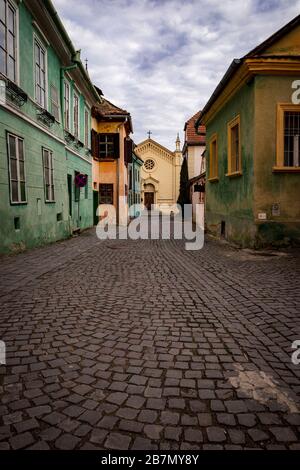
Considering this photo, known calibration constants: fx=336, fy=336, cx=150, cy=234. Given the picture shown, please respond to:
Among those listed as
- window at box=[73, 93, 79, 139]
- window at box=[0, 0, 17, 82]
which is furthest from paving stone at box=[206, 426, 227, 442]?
window at box=[73, 93, 79, 139]

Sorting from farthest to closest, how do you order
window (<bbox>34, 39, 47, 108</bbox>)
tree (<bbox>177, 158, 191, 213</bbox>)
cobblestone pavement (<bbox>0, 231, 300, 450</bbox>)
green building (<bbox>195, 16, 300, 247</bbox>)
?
tree (<bbox>177, 158, 191, 213</bbox>) → window (<bbox>34, 39, 47, 108</bbox>) → green building (<bbox>195, 16, 300, 247</bbox>) → cobblestone pavement (<bbox>0, 231, 300, 450</bbox>)

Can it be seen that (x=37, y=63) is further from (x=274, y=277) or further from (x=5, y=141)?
(x=274, y=277)

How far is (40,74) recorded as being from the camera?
427 inches

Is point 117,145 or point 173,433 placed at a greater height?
point 117,145

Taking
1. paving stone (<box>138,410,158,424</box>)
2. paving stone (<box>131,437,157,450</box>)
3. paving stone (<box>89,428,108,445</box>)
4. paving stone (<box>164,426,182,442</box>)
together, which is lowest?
paving stone (<box>131,437,157,450</box>)

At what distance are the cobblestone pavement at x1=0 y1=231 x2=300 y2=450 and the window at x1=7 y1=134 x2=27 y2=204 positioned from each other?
10.5ft

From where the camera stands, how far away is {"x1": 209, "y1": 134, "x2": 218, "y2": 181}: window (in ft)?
47.0

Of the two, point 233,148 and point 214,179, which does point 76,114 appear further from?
point 233,148

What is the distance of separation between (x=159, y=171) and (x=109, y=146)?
1129 inches

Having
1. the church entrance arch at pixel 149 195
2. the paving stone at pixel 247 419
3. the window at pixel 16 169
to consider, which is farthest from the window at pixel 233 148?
the church entrance arch at pixel 149 195

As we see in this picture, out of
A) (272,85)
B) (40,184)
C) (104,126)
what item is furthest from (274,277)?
(104,126)

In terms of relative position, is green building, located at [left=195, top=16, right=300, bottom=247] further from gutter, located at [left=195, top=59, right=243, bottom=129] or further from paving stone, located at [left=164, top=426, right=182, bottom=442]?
paving stone, located at [left=164, top=426, right=182, bottom=442]

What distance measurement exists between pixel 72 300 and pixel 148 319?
1.38 metres

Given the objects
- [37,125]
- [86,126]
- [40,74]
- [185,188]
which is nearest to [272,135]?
[37,125]
